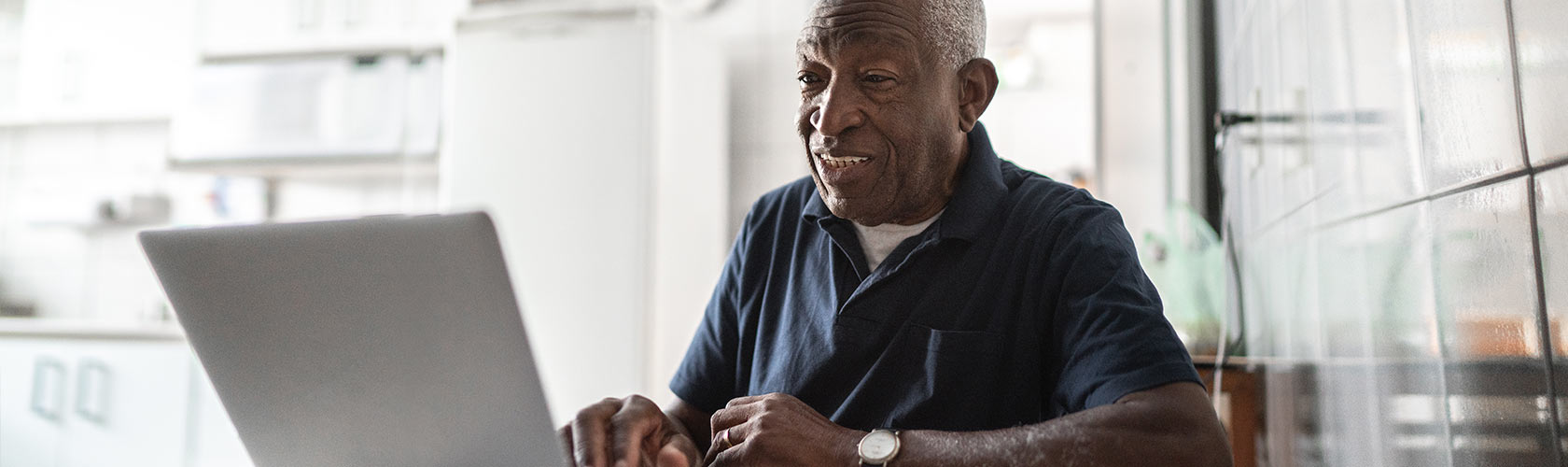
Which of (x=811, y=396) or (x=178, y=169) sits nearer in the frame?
(x=811, y=396)

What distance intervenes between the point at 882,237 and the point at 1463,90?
1.89 ft

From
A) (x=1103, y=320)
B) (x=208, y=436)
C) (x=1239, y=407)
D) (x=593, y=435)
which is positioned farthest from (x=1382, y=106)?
(x=208, y=436)

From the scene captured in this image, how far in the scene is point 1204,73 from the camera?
219 cm

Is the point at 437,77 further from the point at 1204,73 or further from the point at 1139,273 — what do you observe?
the point at 1139,273

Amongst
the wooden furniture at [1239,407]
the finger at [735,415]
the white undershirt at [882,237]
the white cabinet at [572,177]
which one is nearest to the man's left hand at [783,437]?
the finger at [735,415]

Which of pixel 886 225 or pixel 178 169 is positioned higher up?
pixel 178 169

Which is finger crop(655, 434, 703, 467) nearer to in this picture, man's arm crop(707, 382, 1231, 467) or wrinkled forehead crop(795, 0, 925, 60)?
man's arm crop(707, 382, 1231, 467)

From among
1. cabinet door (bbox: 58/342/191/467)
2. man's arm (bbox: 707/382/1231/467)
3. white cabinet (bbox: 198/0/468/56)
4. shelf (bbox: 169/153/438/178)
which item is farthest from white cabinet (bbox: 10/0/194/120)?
man's arm (bbox: 707/382/1231/467)

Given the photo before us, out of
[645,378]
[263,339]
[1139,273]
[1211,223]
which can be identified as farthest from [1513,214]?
[645,378]

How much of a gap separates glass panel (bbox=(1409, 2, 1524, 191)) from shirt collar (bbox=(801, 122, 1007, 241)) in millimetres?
401

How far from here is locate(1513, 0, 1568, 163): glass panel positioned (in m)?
0.48

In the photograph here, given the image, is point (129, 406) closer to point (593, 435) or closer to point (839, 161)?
point (593, 435)

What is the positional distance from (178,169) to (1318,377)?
3.43m

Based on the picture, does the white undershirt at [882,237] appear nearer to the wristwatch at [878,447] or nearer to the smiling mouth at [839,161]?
the smiling mouth at [839,161]
